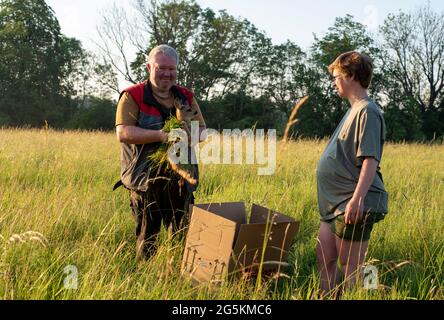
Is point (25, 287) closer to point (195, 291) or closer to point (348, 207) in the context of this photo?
point (195, 291)

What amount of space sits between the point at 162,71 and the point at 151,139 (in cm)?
52

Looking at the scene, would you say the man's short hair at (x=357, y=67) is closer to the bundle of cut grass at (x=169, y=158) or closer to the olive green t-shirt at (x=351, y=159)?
the olive green t-shirt at (x=351, y=159)

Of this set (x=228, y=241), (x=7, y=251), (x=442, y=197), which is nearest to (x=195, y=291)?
(x=228, y=241)

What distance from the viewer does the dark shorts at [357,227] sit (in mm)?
2412

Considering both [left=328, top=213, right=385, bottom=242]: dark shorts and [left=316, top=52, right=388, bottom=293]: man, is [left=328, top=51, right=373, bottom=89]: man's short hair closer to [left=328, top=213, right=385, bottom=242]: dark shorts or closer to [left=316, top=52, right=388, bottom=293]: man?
[left=316, top=52, right=388, bottom=293]: man

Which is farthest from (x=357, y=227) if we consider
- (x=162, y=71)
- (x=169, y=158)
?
(x=162, y=71)

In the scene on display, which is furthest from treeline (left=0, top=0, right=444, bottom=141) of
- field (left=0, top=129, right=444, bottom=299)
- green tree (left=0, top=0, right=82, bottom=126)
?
field (left=0, top=129, right=444, bottom=299)

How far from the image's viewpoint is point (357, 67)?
7.92 ft

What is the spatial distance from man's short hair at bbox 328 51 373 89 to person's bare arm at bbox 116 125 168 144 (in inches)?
46.8

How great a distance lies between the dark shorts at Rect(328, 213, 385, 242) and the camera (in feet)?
7.91

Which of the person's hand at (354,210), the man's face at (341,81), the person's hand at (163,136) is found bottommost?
the person's hand at (354,210)

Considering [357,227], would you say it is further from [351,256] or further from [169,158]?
[169,158]

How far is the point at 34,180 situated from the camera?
527 cm

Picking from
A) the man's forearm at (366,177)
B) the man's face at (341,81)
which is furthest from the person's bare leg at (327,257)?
the man's face at (341,81)
